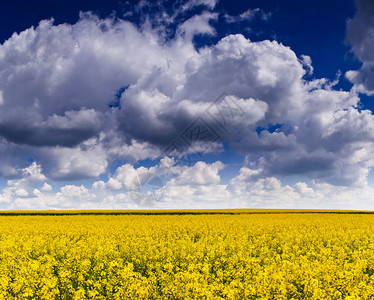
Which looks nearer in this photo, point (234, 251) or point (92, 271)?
point (92, 271)

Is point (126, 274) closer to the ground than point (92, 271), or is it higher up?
higher up

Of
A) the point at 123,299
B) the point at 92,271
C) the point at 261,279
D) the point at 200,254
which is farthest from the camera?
the point at 200,254

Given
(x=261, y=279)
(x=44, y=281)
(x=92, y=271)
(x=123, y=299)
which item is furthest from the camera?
(x=92, y=271)

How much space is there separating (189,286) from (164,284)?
46.4 inches

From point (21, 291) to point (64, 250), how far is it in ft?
16.4

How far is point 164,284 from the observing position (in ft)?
22.5

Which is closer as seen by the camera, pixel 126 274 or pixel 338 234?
pixel 126 274

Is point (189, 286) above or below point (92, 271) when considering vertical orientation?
above

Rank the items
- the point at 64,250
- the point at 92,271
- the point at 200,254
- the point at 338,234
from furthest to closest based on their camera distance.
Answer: the point at 338,234 < the point at 64,250 < the point at 200,254 < the point at 92,271

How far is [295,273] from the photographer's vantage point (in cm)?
733

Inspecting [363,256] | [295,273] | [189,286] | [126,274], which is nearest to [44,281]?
[126,274]

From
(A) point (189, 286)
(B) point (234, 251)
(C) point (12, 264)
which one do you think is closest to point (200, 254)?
(B) point (234, 251)

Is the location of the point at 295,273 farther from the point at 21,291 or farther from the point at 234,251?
the point at 21,291

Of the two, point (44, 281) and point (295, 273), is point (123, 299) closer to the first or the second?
point (44, 281)
